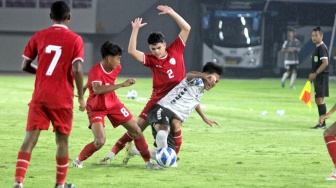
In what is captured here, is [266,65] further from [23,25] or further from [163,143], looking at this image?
[163,143]

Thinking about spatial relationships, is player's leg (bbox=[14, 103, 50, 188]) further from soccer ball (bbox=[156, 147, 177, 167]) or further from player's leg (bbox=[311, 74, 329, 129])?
player's leg (bbox=[311, 74, 329, 129])

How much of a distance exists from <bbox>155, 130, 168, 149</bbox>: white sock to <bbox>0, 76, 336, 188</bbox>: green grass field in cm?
32

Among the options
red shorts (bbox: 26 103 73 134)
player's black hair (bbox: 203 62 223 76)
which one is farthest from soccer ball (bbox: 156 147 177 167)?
red shorts (bbox: 26 103 73 134)

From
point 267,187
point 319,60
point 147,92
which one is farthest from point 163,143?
point 147,92

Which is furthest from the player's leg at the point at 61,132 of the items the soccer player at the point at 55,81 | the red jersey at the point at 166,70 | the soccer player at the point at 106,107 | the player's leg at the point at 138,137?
the red jersey at the point at 166,70

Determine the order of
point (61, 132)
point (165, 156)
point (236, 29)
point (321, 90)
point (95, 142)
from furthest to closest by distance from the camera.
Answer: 1. point (236, 29)
2. point (321, 90)
3. point (95, 142)
4. point (165, 156)
5. point (61, 132)

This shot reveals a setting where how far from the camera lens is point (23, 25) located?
53.9 meters

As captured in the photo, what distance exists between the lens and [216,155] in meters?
14.4

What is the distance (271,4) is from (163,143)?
40732 mm

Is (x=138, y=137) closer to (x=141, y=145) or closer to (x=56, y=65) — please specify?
(x=141, y=145)

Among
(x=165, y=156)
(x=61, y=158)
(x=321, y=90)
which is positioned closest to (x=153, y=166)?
(x=165, y=156)

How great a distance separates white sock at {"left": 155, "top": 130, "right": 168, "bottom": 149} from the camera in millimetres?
12375

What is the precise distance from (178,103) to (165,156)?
805 mm

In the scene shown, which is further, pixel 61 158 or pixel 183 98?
pixel 183 98
